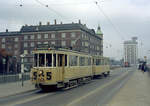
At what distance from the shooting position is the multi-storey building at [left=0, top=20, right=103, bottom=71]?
7762 centimetres

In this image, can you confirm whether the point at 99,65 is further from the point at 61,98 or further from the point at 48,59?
the point at 61,98

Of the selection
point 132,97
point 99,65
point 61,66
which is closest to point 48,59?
A: point 61,66

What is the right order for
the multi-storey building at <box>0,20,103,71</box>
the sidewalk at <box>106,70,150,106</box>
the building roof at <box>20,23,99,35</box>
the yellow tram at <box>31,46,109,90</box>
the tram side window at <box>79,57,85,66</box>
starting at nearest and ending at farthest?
the sidewalk at <box>106,70,150,106</box> → the yellow tram at <box>31,46,109,90</box> → the tram side window at <box>79,57,85,66</box> → the multi-storey building at <box>0,20,103,71</box> → the building roof at <box>20,23,99,35</box>

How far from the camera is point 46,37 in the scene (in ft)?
263

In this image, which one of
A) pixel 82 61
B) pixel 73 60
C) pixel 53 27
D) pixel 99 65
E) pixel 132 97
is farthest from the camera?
pixel 53 27

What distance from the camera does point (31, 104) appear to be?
37.0ft

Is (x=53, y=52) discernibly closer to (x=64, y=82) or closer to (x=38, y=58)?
(x=38, y=58)

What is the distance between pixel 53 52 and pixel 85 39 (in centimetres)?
6411

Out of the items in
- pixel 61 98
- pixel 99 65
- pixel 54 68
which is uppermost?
pixel 54 68

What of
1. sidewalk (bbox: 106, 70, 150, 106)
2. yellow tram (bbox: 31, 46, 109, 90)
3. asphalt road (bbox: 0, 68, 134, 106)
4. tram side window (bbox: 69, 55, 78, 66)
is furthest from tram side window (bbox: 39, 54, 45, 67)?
sidewalk (bbox: 106, 70, 150, 106)

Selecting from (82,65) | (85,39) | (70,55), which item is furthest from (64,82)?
(85,39)

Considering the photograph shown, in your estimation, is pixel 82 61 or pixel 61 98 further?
pixel 82 61

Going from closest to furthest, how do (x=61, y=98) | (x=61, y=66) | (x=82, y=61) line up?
(x=61, y=98) → (x=61, y=66) → (x=82, y=61)

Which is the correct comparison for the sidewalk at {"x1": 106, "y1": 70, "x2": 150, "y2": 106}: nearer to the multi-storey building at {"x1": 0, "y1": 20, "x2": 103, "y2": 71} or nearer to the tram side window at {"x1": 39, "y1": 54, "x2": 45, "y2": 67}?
the tram side window at {"x1": 39, "y1": 54, "x2": 45, "y2": 67}
